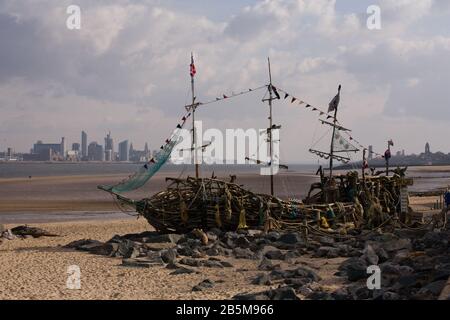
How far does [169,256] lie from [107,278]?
95.3 inches

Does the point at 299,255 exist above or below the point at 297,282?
below

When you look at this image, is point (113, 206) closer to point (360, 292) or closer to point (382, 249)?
point (382, 249)

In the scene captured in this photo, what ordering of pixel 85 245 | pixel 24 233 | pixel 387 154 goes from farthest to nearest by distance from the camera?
pixel 387 154
pixel 24 233
pixel 85 245

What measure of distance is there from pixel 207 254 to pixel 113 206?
2598 cm

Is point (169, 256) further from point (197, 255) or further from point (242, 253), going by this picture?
point (242, 253)

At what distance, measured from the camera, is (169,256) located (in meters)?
15.6

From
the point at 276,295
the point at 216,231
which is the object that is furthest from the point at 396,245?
the point at 276,295

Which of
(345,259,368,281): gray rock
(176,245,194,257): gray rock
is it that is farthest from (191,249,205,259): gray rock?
(345,259,368,281): gray rock

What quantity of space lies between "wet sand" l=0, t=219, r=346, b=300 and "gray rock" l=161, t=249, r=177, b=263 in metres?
0.67

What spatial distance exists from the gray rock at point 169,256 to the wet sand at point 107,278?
26.4 inches

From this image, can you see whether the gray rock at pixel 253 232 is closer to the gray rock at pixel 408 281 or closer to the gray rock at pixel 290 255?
the gray rock at pixel 290 255

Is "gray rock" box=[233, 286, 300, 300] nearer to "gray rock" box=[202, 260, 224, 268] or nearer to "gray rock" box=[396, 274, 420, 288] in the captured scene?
"gray rock" box=[396, 274, 420, 288]
